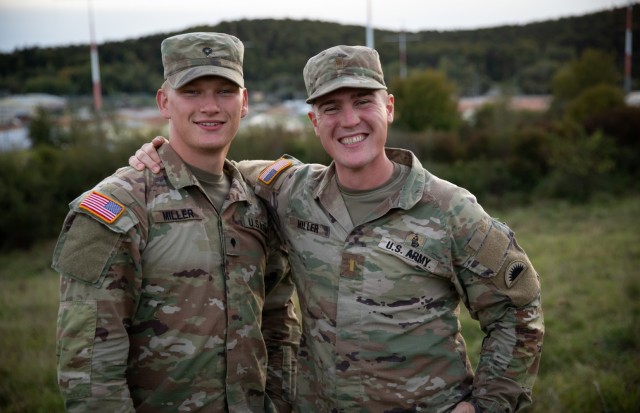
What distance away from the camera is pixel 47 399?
4980 mm

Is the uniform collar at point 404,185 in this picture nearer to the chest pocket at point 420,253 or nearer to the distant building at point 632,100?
the chest pocket at point 420,253

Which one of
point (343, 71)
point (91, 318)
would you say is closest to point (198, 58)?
point (343, 71)

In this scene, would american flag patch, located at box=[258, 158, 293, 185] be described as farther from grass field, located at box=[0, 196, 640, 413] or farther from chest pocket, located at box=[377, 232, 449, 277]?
grass field, located at box=[0, 196, 640, 413]

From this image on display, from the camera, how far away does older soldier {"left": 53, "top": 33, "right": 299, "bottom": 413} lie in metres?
2.31

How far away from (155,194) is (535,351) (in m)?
1.89

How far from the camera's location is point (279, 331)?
322 centimetres

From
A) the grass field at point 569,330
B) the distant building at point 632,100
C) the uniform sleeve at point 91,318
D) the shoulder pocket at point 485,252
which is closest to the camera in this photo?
the uniform sleeve at point 91,318

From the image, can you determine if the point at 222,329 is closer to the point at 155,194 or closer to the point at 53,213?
the point at 155,194

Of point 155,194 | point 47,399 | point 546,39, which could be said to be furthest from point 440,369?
point 546,39

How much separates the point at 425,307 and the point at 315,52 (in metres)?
25.6

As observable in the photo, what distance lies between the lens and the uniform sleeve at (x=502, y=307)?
2.59 m

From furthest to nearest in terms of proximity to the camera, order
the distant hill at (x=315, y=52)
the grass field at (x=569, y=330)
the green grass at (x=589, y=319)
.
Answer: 1. the distant hill at (x=315, y=52)
2. the grass field at (x=569, y=330)
3. the green grass at (x=589, y=319)

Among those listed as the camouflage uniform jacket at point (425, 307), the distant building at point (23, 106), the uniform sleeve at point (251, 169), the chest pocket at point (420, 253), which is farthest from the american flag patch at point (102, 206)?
the distant building at point (23, 106)

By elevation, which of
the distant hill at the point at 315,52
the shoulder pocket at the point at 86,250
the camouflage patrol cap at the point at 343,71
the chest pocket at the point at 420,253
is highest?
the distant hill at the point at 315,52
